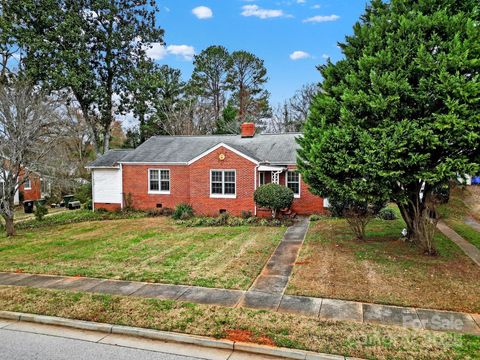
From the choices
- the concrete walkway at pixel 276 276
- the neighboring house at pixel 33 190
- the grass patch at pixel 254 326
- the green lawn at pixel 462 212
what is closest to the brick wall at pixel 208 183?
the concrete walkway at pixel 276 276

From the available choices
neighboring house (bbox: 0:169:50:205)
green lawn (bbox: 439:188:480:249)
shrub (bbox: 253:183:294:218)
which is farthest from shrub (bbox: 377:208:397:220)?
neighboring house (bbox: 0:169:50:205)

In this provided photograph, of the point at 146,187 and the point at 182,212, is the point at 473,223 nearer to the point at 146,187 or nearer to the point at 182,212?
the point at 182,212

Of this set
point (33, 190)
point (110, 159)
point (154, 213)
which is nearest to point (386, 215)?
point (154, 213)

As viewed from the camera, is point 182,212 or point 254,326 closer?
point 254,326

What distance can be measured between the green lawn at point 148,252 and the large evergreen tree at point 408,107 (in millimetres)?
4074

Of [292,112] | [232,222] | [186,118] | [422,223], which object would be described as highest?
[292,112]

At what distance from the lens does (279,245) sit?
1259 centimetres

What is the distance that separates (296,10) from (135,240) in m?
14.4

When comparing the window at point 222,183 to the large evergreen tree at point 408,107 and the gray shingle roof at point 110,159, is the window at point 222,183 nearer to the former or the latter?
the gray shingle roof at point 110,159

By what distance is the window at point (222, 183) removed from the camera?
62.6 ft

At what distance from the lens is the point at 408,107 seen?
31.1 ft

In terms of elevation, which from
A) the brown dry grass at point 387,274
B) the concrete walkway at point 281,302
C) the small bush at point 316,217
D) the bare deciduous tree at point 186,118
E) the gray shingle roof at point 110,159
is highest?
the bare deciduous tree at point 186,118

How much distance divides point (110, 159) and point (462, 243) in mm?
20340

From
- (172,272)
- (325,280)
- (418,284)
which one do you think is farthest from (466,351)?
(172,272)
